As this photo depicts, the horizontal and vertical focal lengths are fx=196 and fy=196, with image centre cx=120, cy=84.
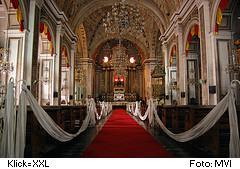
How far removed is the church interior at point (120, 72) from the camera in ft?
10.5

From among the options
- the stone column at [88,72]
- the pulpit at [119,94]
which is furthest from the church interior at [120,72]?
the pulpit at [119,94]

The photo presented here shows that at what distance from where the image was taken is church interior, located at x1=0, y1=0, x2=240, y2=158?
3211 mm

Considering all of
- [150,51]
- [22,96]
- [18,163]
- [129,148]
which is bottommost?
[129,148]

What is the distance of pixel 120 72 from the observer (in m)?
16.1

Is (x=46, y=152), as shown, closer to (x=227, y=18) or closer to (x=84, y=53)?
(x=227, y=18)

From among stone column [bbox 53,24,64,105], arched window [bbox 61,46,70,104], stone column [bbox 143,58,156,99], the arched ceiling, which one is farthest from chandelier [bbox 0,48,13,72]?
stone column [bbox 143,58,156,99]

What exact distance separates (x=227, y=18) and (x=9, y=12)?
8161 millimetres

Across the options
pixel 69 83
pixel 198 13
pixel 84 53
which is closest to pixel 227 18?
pixel 198 13

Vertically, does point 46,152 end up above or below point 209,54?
below

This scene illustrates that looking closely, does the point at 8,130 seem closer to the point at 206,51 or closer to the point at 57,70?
the point at 206,51

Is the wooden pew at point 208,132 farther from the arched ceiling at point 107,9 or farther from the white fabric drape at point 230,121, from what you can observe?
the arched ceiling at point 107,9

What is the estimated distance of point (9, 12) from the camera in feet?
23.0

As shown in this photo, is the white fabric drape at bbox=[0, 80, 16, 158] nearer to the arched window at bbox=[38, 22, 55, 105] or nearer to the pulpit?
the arched window at bbox=[38, 22, 55, 105]

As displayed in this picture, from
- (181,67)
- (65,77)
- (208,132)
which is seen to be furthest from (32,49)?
(181,67)
